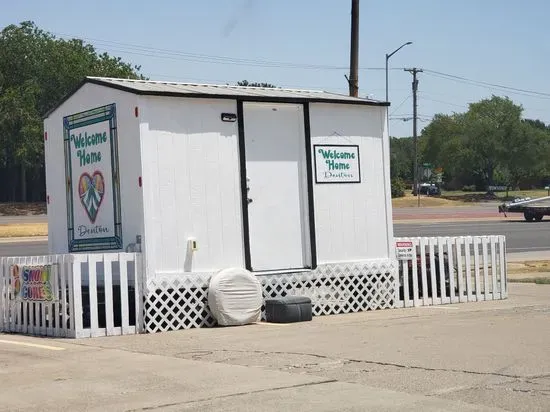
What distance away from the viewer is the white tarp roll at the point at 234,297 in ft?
42.3

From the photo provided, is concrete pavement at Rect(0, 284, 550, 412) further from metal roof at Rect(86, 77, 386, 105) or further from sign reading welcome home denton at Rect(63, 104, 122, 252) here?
metal roof at Rect(86, 77, 386, 105)

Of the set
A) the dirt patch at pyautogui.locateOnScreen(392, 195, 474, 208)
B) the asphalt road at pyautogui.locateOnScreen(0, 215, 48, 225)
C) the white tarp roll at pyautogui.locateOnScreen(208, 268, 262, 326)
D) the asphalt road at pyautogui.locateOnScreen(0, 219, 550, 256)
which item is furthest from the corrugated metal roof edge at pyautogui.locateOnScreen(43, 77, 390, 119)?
the dirt patch at pyautogui.locateOnScreen(392, 195, 474, 208)

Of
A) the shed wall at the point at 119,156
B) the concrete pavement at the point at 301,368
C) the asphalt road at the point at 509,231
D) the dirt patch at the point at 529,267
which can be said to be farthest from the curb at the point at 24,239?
the concrete pavement at the point at 301,368

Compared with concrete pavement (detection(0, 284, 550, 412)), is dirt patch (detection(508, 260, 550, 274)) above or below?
below

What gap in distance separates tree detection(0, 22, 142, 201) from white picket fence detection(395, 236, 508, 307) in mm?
51140

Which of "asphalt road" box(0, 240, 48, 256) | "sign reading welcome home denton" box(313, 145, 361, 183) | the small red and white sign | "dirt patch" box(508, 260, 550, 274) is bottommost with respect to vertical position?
"dirt patch" box(508, 260, 550, 274)

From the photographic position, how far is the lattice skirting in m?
12.7

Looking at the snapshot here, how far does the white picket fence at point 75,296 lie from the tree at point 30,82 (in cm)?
5193

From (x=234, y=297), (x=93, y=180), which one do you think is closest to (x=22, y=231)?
(x=93, y=180)

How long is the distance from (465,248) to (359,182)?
2.44 m

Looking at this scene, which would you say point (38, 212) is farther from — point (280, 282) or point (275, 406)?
point (275, 406)

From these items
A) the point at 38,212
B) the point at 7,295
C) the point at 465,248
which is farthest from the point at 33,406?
the point at 38,212

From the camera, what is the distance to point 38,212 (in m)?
64.2

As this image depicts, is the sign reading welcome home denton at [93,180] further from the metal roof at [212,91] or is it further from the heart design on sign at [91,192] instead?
the metal roof at [212,91]
